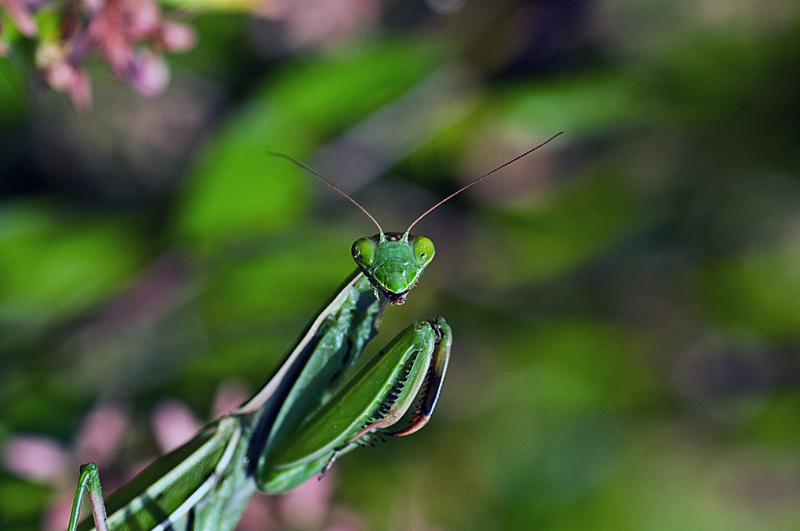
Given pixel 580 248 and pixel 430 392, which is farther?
pixel 580 248

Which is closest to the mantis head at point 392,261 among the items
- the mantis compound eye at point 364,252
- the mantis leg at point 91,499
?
the mantis compound eye at point 364,252

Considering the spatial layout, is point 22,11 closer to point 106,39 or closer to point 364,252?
point 106,39

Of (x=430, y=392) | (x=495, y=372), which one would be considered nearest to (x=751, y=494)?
(x=495, y=372)

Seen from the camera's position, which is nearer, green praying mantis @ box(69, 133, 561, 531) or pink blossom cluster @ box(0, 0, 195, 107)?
green praying mantis @ box(69, 133, 561, 531)

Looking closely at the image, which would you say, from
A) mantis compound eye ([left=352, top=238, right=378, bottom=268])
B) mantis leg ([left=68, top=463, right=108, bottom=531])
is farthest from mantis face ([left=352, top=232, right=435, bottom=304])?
mantis leg ([left=68, top=463, right=108, bottom=531])

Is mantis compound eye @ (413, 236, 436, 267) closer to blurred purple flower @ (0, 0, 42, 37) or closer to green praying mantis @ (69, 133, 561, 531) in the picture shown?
green praying mantis @ (69, 133, 561, 531)

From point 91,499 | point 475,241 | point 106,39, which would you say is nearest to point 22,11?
point 106,39

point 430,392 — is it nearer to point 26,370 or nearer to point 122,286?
point 122,286

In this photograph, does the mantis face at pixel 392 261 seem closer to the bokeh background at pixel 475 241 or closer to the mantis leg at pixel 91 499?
the mantis leg at pixel 91 499
